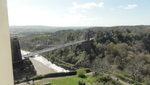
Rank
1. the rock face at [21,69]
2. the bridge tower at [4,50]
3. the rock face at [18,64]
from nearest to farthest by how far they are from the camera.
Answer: the bridge tower at [4,50] < the rock face at [18,64] < the rock face at [21,69]

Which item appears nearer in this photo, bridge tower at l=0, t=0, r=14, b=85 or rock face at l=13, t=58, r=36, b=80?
bridge tower at l=0, t=0, r=14, b=85

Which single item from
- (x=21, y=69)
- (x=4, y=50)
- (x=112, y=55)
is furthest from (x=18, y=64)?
(x=112, y=55)

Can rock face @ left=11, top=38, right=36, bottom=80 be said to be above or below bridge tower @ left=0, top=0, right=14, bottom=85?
below

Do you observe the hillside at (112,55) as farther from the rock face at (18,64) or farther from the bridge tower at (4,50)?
the bridge tower at (4,50)

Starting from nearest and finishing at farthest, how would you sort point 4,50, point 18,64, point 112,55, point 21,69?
1. point 4,50
2. point 18,64
3. point 21,69
4. point 112,55

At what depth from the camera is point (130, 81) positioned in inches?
244

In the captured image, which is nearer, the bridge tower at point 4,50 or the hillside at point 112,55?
the bridge tower at point 4,50

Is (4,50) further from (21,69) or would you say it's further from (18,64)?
(21,69)

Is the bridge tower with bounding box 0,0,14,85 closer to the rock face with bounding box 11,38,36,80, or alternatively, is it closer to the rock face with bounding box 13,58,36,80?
the rock face with bounding box 11,38,36,80

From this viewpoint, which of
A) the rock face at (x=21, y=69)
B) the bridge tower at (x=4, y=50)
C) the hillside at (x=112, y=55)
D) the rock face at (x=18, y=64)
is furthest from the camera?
the hillside at (x=112, y=55)

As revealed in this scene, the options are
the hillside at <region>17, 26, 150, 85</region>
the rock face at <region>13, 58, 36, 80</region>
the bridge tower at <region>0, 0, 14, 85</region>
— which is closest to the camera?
the bridge tower at <region>0, 0, 14, 85</region>

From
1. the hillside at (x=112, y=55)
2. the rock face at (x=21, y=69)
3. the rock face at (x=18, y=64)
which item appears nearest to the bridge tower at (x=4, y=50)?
the rock face at (x=18, y=64)

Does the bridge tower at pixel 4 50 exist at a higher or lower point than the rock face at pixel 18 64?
higher

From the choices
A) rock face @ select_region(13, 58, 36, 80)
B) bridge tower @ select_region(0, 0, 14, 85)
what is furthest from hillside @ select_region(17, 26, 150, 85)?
bridge tower @ select_region(0, 0, 14, 85)
